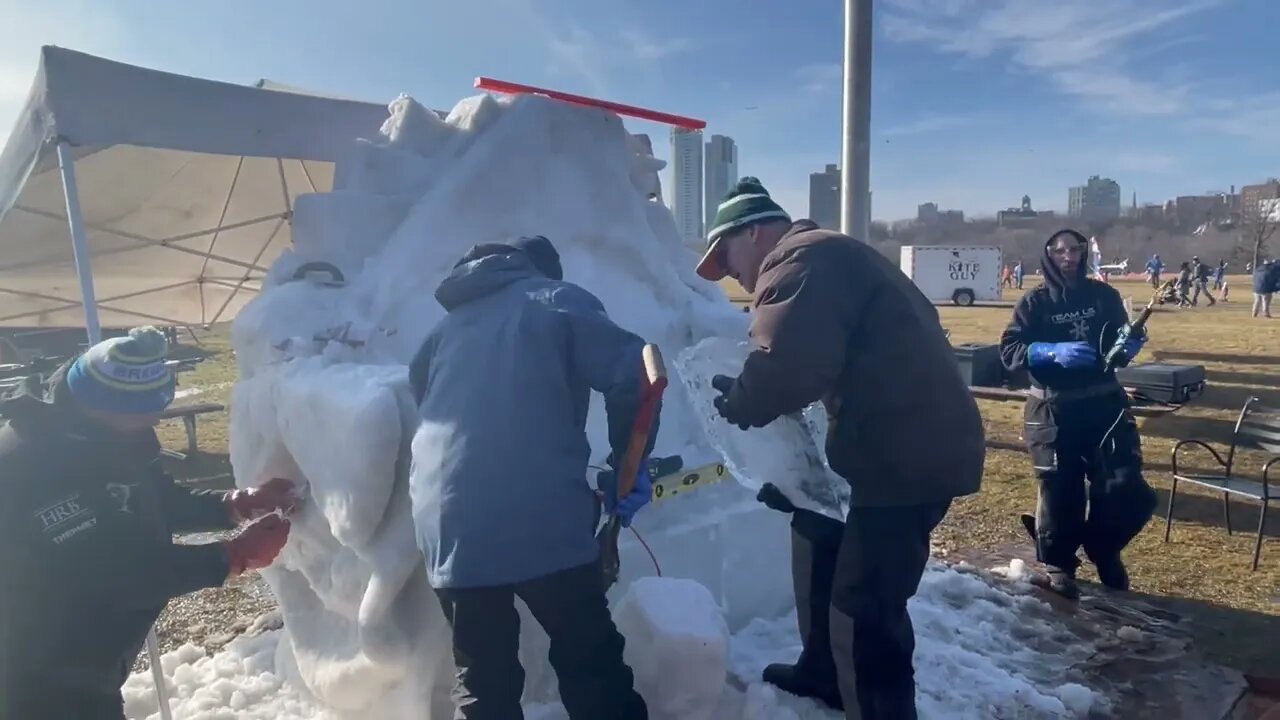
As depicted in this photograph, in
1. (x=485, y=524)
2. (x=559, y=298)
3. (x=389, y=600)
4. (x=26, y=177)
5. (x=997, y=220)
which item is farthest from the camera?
(x=997, y=220)

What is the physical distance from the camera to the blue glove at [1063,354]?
3.88 m

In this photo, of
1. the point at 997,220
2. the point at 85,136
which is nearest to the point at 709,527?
the point at 85,136

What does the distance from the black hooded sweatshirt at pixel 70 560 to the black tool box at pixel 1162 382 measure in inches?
297

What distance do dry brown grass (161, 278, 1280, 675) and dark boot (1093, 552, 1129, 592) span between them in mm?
175

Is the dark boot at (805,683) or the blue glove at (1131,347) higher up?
the blue glove at (1131,347)

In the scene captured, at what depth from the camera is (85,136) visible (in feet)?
13.5

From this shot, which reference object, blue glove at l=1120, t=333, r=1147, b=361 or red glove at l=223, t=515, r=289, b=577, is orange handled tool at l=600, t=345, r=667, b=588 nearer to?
red glove at l=223, t=515, r=289, b=577

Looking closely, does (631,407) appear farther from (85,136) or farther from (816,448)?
(85,136)

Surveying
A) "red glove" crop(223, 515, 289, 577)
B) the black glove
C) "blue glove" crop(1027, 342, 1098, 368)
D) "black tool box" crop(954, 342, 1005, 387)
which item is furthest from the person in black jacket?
"black tool box" crop(954, 342, 1005, 387)

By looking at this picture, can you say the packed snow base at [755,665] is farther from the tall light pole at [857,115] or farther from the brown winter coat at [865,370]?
the tall light pole at [857,115]

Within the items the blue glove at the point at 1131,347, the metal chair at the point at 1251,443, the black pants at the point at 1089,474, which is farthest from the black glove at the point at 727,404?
the metal chair at the point at 1251,443

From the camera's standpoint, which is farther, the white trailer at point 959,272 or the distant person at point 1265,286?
the white trailer at point 959,272

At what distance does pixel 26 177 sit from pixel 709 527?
3725mm

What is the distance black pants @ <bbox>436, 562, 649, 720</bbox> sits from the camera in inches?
89.7
